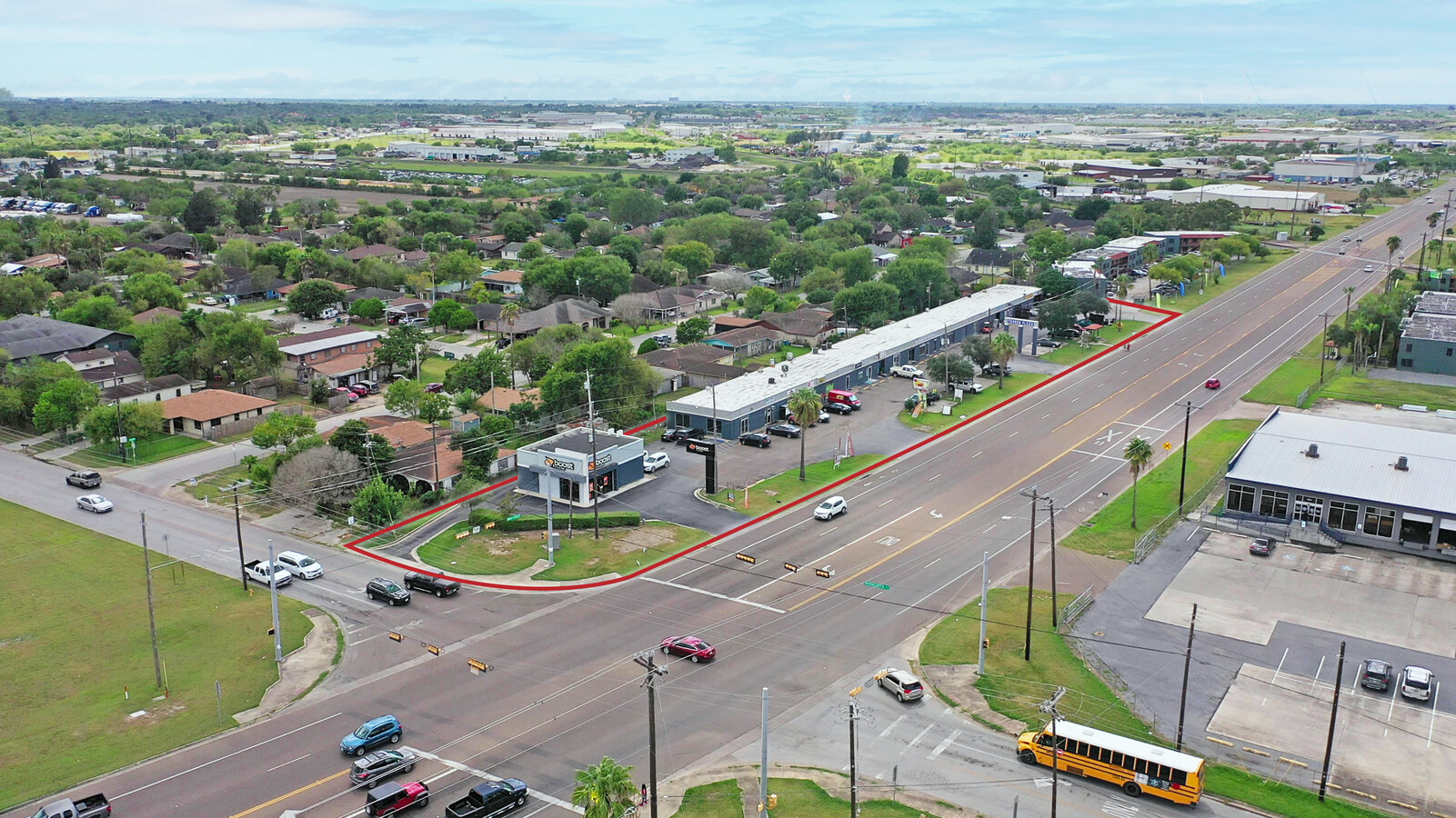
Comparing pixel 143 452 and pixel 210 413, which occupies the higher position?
pixel 210 413

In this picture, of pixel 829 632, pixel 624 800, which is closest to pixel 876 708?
pixel 829 632

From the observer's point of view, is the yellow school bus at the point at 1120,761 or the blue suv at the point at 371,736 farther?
the blue suv at the point at 371,736

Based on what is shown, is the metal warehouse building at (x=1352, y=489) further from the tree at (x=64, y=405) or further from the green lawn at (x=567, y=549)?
the tree at (x=64, y=405)

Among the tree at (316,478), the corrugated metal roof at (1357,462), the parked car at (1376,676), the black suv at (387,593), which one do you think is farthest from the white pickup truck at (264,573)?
the corrugated metal roof at (1357,462)

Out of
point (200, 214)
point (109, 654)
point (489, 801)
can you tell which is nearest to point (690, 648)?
point (489, 801)

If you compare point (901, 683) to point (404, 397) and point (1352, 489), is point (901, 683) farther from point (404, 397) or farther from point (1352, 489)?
point (404, 397)
